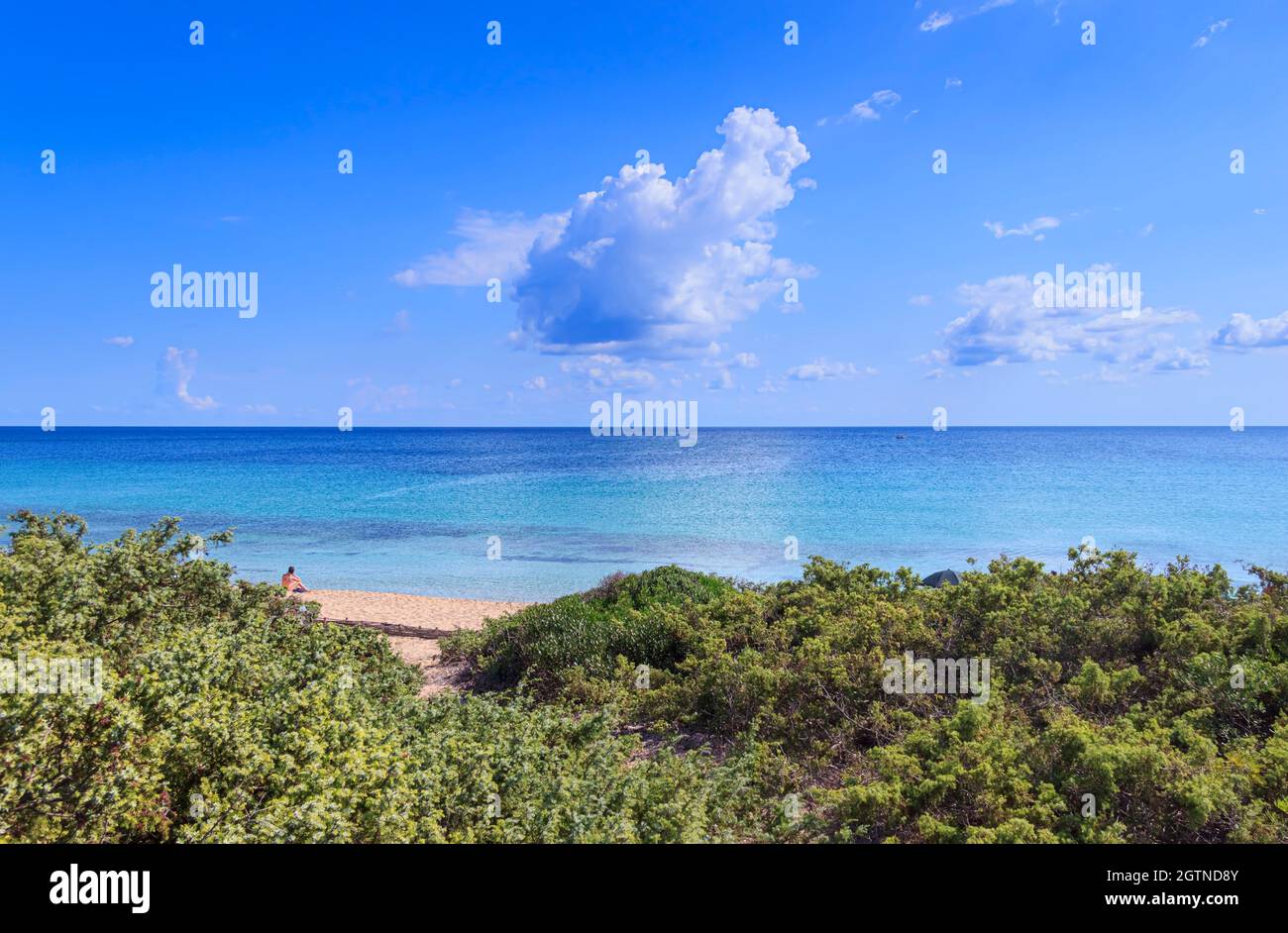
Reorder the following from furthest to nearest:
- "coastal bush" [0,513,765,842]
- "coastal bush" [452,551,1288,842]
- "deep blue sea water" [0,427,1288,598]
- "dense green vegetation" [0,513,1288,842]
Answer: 1. "deep blue sea water" [0,427,1288,598]
2. "coastal bush" [452,551,1288,842]
3. "dense green vegetation" [0,513,1288,842]
4. "coastal bush" [0,513,765,842]

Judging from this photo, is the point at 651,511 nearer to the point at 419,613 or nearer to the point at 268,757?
the point at 419,613

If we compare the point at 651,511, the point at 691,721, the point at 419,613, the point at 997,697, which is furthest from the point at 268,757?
the point at 651,511

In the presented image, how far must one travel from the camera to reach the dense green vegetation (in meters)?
4.37

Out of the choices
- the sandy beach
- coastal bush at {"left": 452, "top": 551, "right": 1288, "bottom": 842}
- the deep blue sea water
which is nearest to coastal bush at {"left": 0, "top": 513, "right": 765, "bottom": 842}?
coastal bush at {"left": 452, "top": 551, "right": 1288, "bottom": 842}

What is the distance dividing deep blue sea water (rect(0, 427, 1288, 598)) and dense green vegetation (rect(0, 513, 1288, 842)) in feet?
53.7

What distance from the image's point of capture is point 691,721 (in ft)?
29.7

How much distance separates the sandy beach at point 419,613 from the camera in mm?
15352

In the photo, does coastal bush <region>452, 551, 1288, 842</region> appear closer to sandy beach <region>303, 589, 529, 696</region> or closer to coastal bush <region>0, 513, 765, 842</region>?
coastal bush <region>0, 513, 765, 842</region>

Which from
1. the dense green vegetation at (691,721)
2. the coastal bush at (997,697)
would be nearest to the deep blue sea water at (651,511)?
the coastal bush at (997,697)

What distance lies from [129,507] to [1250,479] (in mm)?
91983

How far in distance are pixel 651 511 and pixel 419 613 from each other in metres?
26.8
